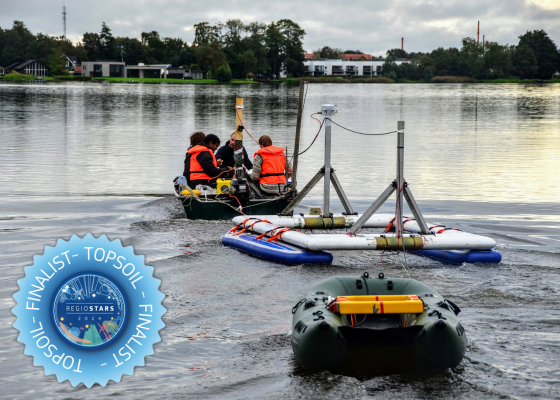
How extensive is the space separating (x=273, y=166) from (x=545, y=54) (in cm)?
16189

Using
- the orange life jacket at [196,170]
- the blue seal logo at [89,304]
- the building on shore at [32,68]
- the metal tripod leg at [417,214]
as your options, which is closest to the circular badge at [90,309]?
→ the blue seal logo at [89,304]

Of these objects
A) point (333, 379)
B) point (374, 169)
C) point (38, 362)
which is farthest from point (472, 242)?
point (374, 169)

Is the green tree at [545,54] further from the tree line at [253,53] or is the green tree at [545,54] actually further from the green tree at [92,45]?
the green tree at [92,45]

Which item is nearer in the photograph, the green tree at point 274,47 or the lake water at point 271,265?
the lake water at point 271,265

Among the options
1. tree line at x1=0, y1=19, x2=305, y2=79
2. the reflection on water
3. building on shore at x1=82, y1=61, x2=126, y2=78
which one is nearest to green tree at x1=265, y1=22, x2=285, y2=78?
tree line at x1=0, y1=19, x2=305, y2=79

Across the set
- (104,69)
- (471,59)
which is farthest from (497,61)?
(104,69)

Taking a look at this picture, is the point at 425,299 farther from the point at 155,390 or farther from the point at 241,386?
the point at 155,390

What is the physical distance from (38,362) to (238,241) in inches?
188

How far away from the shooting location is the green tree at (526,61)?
152250mm

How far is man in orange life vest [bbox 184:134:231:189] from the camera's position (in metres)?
12.9

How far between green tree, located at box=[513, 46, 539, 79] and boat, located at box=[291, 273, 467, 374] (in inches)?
6324

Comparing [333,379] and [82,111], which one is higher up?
[82,111]

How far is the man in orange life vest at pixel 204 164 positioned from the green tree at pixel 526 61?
155 m

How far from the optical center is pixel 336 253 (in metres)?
10.4
